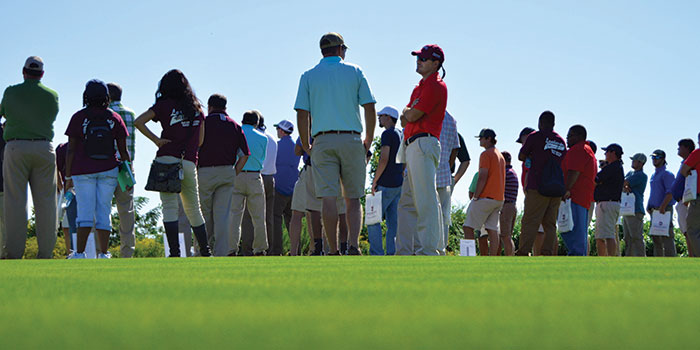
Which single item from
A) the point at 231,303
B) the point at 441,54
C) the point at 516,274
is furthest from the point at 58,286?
the point at 441,54

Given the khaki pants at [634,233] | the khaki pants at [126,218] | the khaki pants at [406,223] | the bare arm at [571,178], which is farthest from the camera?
the khaki pants at [634,233]

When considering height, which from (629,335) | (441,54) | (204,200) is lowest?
(629,335)

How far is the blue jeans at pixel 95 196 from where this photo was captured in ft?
26.3

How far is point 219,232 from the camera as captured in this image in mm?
9289

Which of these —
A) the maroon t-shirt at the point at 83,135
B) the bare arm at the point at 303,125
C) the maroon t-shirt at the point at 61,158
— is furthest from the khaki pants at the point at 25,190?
the maroon t-shirt at the point at 61,158

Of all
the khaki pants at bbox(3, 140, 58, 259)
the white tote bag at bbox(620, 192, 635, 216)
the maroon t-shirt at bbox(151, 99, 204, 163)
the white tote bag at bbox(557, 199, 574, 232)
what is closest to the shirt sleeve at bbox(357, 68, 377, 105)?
the maroon t-shirt at bbox(151, 99, 204, 163)

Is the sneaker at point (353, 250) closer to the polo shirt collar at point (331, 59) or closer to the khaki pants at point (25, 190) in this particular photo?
the polo shirt collar at point (331, 59)

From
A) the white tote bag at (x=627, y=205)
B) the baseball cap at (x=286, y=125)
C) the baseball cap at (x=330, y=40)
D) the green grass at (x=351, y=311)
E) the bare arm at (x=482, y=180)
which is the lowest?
the green grass at (x=351, y=311)

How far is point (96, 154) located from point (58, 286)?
499 centimetres

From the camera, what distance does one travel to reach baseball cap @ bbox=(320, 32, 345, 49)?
790cm

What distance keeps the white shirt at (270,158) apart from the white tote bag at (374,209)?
2.88m

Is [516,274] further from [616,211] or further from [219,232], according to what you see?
[616,211]

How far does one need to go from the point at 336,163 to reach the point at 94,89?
257 centimetres

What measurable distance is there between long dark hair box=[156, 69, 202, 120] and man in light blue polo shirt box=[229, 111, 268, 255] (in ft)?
8.47
